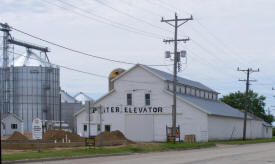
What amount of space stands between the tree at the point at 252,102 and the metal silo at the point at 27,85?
56.6 meters

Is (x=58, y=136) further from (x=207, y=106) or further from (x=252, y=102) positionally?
(x=252, y=102)

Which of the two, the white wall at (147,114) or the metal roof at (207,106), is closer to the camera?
the white wall at (147,114)

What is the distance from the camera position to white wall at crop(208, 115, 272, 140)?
56125mm

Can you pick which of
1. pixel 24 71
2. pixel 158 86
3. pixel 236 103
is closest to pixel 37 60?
pixel 24 71

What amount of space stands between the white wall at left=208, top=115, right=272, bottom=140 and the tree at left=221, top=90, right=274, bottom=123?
2984 cm

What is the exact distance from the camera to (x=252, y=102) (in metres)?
117

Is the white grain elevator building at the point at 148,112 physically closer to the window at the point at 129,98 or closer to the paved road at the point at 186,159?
the window at the point at 129,98

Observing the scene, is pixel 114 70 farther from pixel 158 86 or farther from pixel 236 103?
pixel 236 103

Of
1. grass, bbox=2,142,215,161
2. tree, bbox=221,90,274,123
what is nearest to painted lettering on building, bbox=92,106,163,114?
grass, bbox=2,142,215,161

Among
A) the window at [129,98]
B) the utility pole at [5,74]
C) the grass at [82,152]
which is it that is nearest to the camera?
the grass at [82,152]

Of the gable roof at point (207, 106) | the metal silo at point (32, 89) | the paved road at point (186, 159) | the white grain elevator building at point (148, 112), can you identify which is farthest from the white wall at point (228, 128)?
the paved road at point (186, 159)

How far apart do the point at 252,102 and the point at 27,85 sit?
2605 inches

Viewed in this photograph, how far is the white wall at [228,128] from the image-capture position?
5612 cm

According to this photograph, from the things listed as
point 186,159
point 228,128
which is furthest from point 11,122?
point 186,159
